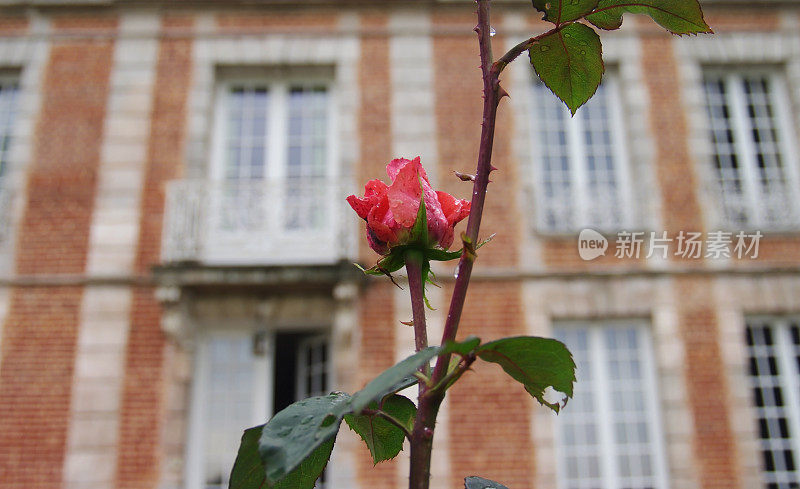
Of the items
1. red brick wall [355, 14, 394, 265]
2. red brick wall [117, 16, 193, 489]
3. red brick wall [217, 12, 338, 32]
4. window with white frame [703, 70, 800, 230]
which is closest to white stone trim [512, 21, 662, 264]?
window with white frame [703, 70, 800, 230]

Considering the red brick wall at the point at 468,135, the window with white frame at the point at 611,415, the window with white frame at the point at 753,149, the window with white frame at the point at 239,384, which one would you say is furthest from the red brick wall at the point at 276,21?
the window with white frame at the point at 753,149

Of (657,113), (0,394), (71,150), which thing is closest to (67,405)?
(0,394)

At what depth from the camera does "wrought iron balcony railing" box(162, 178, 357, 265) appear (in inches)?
300

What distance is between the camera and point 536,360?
2.01 ft

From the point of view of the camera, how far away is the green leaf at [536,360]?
0.60m

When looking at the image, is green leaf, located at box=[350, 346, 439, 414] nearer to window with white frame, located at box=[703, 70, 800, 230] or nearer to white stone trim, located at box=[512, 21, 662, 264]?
white stone trim, located at box=[512, 21, 662, 264]

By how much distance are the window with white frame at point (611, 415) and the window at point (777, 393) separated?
1039 mm

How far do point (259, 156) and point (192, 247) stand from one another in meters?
1.42

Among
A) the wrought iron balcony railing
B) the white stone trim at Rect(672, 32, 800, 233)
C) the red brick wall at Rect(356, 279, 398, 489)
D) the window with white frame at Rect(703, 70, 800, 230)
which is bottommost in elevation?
the red brick wall at Rect(356, 279, 398, 489)

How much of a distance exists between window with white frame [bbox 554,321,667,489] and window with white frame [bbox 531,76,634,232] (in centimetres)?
116

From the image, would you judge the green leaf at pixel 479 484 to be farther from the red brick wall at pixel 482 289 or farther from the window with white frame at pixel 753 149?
the window with white frame at pixel 753 149

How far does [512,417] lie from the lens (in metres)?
7.27

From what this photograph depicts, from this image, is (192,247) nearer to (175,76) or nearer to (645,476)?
(175,76)

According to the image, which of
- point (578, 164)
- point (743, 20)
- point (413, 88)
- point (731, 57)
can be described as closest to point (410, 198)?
point (413, 88)
